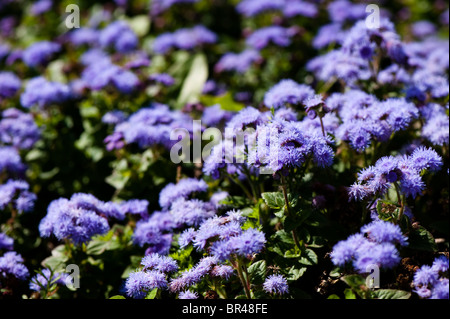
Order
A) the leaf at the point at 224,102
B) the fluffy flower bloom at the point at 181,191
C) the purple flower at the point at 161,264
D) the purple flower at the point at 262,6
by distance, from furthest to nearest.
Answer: the purple flower at the point at 262,6
the leaf at the point at 224,102
the fluffy flower bloom at the point at 181,191
the purple flower at the point at 161,264

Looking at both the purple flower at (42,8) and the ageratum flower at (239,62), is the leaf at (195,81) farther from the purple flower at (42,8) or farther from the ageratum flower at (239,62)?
the purple flower at (42,8)

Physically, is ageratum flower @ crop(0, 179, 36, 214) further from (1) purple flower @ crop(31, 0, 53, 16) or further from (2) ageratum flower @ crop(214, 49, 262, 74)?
(1) purple flower @ crop(31, 0, 53, 16)

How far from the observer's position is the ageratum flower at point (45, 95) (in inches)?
172

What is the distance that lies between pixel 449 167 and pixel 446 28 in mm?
3890

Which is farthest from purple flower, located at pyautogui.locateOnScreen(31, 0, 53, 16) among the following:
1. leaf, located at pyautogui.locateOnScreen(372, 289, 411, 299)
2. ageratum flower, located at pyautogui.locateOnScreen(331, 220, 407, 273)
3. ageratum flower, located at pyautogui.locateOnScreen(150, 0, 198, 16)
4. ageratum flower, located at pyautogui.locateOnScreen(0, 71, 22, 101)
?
leaf, located at pyautogui.locateOnScreen(372, 289, 411, 299)

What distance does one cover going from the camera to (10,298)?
124 inches

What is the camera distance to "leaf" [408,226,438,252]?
2509mm

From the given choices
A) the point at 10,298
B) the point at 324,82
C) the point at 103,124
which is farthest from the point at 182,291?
the point at 324,82

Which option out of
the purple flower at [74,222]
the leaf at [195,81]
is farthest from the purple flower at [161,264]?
the leaf at [195,81]

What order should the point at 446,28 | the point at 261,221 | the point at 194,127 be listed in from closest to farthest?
the point at 261,221 < the point at 194,127 < the point at 446,28

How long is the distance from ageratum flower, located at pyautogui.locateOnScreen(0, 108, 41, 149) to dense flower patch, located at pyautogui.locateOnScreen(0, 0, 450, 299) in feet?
0.06

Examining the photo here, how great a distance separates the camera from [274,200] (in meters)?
2.76

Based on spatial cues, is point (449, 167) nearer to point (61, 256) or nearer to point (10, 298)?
point (61, 256)

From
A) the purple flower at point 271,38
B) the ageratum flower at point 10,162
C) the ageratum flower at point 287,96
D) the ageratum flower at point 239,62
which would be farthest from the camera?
the ageratum flower at point 239,62
